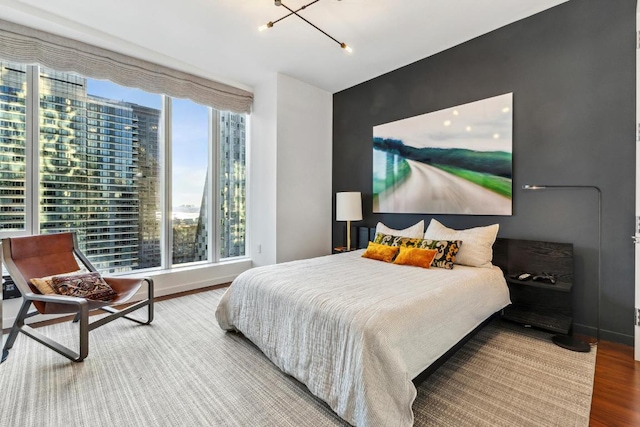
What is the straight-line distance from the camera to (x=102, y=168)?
3496 mm

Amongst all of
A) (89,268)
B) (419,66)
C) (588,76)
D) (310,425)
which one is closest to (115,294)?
(89,268)

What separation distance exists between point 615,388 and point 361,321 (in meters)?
1.76

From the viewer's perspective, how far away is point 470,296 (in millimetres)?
2248

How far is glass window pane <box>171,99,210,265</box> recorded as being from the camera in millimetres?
4070

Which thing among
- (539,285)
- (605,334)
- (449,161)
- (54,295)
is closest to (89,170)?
(54,295)

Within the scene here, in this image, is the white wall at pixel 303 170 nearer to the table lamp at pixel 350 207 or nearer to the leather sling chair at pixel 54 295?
the table lamp at pixel 350 207

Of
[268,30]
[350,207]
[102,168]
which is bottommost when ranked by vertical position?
[350,207]

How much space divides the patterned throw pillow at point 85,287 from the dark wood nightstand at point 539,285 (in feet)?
12.0

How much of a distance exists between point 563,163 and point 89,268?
451 centimetres

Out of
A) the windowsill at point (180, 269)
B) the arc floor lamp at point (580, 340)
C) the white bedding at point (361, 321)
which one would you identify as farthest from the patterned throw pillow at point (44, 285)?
the arc floor lamp at point (580, 340)

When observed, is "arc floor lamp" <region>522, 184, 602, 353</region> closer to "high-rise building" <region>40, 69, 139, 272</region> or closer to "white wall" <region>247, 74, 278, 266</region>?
"white wall" <region>247, 74, 278, 266</region>

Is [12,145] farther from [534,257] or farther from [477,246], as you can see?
[534,257]

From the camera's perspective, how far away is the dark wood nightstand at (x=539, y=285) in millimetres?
2615

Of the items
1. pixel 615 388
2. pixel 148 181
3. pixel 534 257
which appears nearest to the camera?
pixel 615 388
